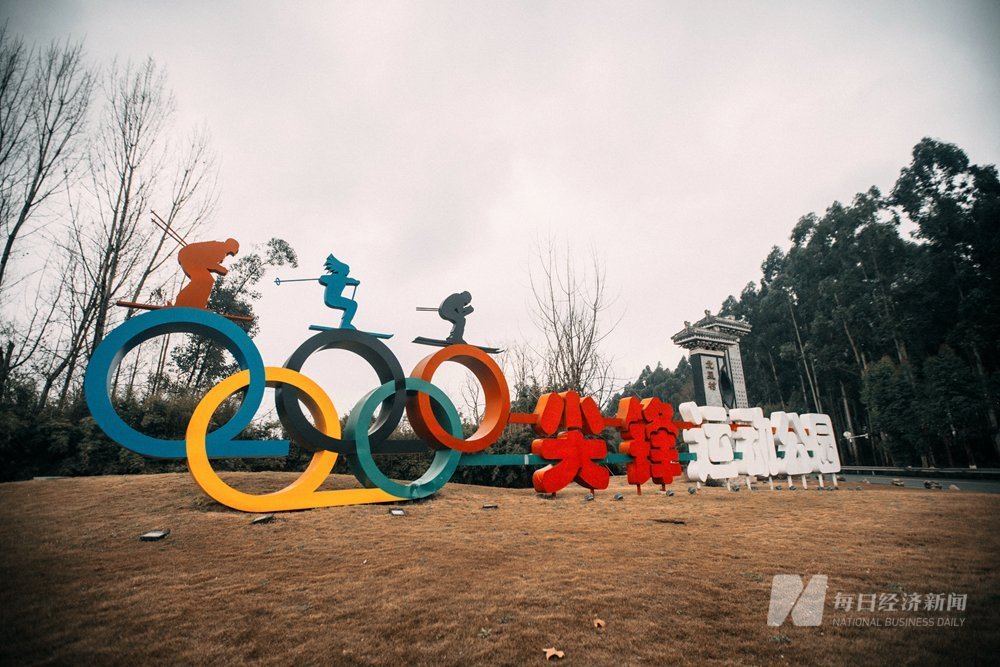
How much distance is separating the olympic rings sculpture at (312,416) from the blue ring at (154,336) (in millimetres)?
12

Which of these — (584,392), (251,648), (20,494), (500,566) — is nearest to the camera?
(251,648)

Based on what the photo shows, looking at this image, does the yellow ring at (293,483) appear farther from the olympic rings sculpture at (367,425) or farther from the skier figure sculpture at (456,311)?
the skier figure sculpture at (456,311)

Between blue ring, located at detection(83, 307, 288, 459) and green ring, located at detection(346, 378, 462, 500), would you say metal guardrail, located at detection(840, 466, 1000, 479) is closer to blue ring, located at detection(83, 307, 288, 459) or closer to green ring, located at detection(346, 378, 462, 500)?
green ring, located at detection(346, 378, 462, 500)

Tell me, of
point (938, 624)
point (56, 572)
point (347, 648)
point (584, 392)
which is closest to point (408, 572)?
point (347, 648)

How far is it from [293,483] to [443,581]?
11.6 feet

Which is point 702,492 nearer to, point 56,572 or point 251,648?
point 251,648

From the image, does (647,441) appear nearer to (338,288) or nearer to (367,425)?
(367,425)

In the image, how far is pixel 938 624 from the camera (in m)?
3.59

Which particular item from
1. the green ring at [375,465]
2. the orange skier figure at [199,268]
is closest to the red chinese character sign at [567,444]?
the green ring at [375,465]

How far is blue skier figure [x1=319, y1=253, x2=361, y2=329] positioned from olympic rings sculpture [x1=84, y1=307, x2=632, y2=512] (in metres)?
0.28

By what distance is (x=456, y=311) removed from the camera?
8289 mm

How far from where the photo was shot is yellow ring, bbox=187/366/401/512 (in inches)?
234

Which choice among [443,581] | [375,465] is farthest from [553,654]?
[375,465]

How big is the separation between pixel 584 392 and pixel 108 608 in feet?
43.1
